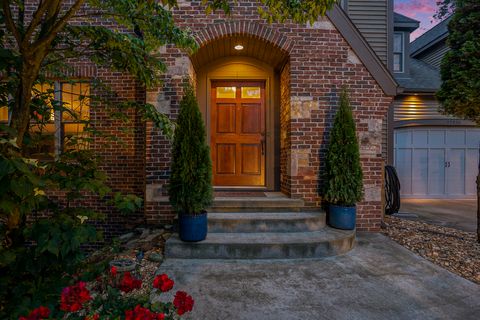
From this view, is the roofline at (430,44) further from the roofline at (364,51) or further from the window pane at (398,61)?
the roofline at (364,51)

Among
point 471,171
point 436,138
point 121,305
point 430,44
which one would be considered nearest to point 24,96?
point 121,305

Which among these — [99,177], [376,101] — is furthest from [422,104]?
[99,177]

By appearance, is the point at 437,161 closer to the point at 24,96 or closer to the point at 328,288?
the point at 328,288

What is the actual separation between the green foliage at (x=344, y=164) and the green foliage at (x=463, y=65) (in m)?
1.55

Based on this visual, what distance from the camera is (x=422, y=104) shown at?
918cm

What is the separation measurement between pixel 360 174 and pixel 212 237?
2483 mm

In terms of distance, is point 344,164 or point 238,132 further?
point 238,132

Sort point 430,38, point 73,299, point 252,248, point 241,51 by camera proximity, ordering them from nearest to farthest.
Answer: point 73,299, point 252,248, point 241,51, point 430,38

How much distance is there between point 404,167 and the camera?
372 inches

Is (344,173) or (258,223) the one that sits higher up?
(344,173)

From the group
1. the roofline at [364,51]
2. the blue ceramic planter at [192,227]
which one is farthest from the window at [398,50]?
the blue ceramic planter at [192,227]

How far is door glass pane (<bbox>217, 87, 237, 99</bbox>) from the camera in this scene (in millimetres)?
5605

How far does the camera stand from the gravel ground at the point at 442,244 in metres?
3.45

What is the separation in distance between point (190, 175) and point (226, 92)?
2.60m
